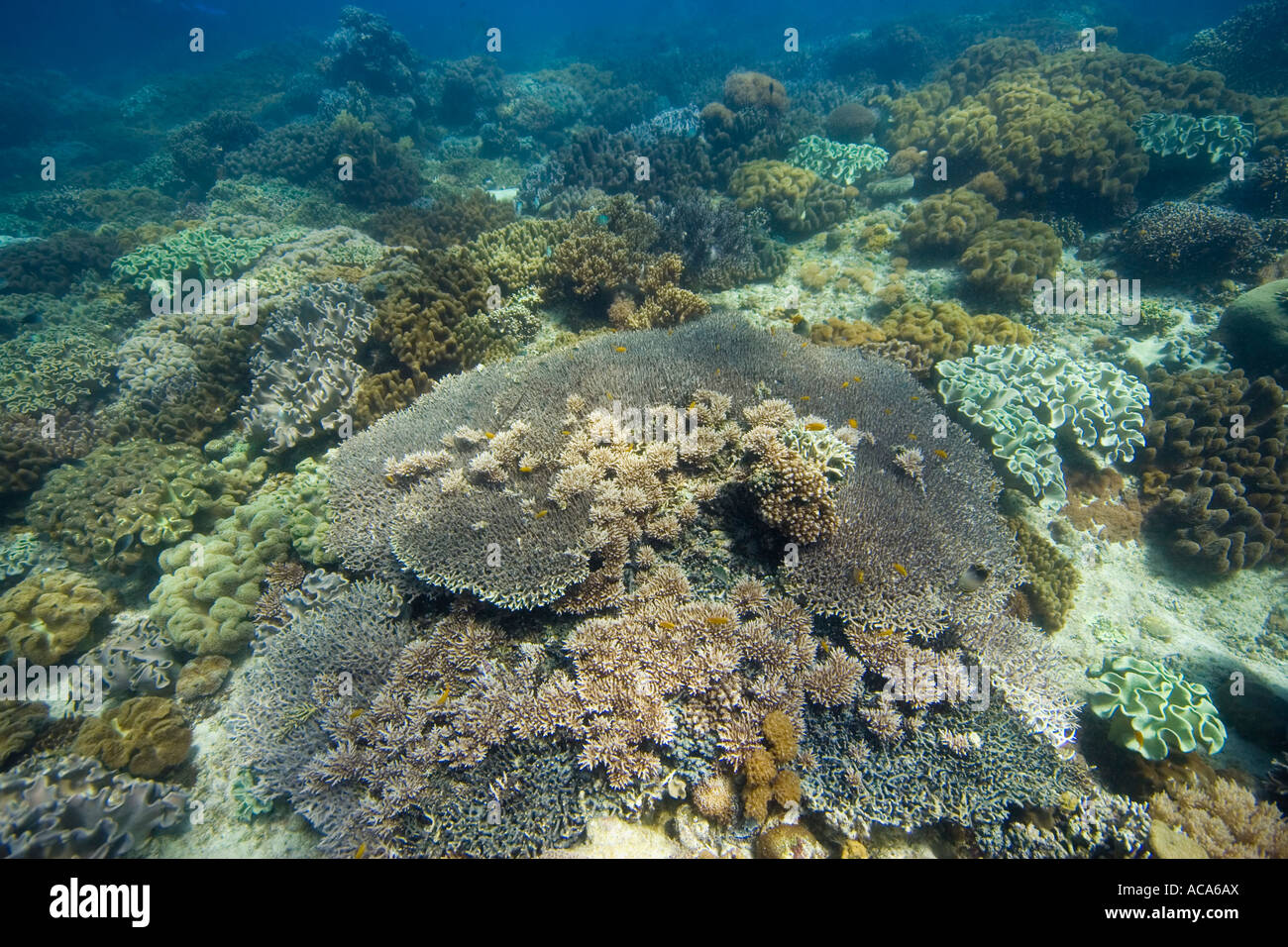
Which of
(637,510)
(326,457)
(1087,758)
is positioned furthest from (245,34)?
(1087,758)

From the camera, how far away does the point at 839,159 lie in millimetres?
12922

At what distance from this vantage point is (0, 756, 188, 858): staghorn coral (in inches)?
152

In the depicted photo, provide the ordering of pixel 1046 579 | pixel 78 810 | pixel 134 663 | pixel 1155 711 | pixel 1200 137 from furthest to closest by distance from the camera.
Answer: pixel 1200 137 → pixel 1046 579 → pixel 134 663 → pixel 1155 711 → pixel 78 810

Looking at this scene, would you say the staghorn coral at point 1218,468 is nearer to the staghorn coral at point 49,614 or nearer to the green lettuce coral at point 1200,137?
the green lettuce coral at point 1200,137

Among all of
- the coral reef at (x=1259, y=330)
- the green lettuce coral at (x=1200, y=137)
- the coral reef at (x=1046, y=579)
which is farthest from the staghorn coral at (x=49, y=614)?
the green lettuce coral at (x=1200, y=137)

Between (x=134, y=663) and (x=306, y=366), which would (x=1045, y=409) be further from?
(x=134, y=663)

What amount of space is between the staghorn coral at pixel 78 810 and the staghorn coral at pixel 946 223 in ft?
44.4

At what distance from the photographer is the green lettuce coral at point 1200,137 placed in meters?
10.8

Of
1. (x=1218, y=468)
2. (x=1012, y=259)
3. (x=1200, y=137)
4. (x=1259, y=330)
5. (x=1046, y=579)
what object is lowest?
(x=1046, y=579)

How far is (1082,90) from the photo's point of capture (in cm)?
1217

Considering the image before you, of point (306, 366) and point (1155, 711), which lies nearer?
point (1155, 711)

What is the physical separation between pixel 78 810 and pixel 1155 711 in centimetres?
925

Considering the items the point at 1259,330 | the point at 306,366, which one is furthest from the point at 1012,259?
the point at 306,366

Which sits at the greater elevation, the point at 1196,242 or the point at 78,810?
the point at 1196,242
